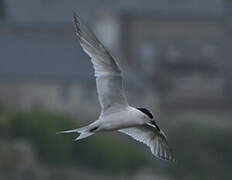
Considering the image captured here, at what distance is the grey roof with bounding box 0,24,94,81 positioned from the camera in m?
45.9

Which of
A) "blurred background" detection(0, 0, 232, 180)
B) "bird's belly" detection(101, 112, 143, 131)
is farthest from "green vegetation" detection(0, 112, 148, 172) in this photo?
"bird's belly" detection(101, 112, 143, 131)

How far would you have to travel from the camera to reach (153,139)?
46.0ft

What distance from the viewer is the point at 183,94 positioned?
4634 centimetres

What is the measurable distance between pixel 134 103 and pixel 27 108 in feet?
11.2

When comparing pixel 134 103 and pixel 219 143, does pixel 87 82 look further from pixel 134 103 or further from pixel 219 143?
pixel 219 143

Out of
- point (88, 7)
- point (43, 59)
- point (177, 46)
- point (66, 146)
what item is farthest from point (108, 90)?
point (88, 7)

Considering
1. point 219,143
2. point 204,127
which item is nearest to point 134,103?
point 204,127

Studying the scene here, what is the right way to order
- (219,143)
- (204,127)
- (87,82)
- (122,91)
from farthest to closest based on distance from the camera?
1. (87,82)
2. (204,127)
3. (219,143)
4. (122,91)

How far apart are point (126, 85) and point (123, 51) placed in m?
7.60

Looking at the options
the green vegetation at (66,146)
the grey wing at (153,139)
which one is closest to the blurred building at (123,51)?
the green vegetation at (66,146)

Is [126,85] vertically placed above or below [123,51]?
above

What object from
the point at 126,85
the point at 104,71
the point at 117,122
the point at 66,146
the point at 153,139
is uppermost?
the point at 104,71

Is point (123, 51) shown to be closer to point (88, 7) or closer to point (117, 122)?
point (88, 7)

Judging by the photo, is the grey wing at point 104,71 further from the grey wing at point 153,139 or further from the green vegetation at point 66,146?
the green vegetation at point 66,146
